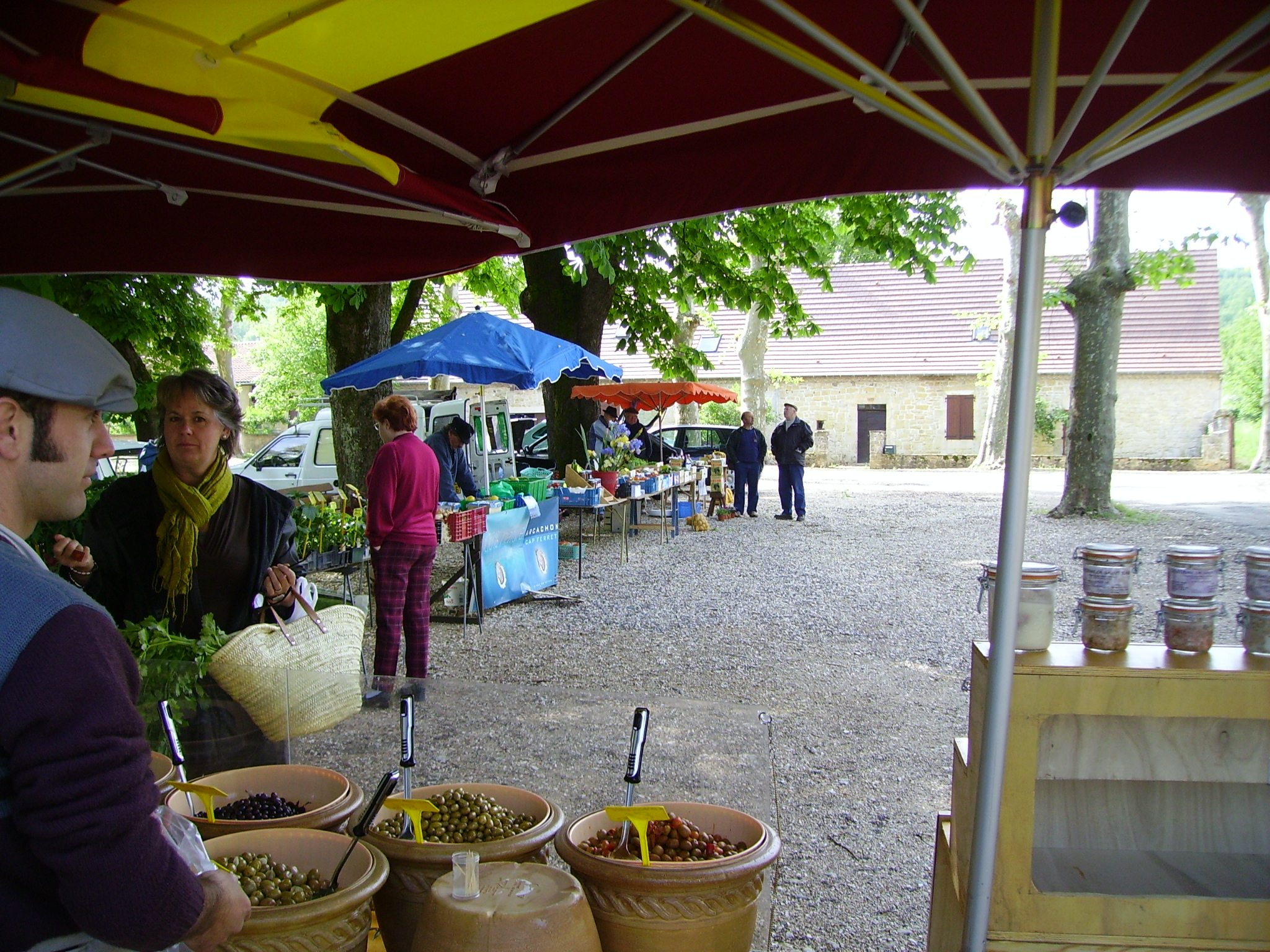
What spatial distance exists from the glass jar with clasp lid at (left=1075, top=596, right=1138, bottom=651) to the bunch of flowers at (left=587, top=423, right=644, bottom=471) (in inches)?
423

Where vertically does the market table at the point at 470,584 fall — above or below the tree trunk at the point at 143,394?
below

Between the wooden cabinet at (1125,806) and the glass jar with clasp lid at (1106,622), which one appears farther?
the glass jar with clasp lid at (1106,622)

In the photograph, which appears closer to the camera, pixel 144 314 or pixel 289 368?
pixel 144 314

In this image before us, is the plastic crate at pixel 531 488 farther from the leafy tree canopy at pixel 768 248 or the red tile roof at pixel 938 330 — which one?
the red tile roof at pixel 938 330

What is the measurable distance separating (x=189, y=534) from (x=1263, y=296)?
30882 millimetres

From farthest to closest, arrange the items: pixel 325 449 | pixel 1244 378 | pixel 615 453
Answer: pixel 1244 378 → pixel 325 449 → pixel 615 453

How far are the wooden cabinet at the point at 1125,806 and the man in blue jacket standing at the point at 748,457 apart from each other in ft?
44.2

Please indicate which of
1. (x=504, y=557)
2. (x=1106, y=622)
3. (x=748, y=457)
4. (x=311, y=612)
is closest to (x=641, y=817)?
(x=1106, y=622)

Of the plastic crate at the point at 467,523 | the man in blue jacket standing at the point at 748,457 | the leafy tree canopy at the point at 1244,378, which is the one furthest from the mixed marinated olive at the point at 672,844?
the leafy tree canopy at the point at 1244,378

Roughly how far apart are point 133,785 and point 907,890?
311 cm

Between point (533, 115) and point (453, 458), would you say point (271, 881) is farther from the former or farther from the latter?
point (453, 458)

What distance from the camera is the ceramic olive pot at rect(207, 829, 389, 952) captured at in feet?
5.50

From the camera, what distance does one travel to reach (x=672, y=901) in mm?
1873

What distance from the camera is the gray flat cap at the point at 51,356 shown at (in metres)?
1.28
